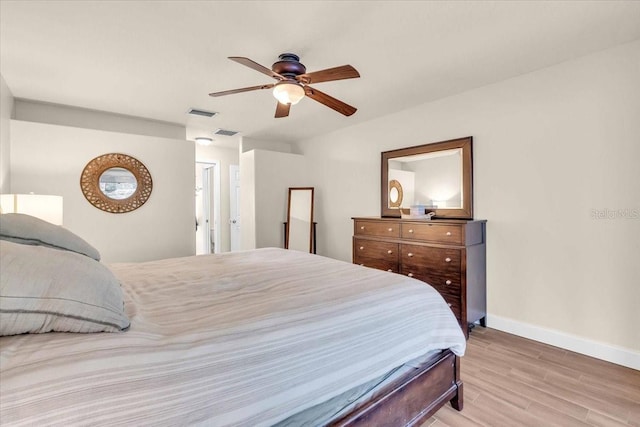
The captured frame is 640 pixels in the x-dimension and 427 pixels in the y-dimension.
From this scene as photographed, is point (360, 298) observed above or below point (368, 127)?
below

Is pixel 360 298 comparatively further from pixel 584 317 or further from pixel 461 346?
pixel 584 317

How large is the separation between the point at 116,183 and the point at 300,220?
2618mm

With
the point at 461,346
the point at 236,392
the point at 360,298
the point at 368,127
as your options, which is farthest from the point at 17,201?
the point at 368,127

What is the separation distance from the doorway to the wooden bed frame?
5.01m

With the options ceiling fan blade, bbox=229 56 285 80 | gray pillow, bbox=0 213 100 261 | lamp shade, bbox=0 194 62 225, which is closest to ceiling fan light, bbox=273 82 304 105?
ceiling fan blade, bbox=229 56 285 80

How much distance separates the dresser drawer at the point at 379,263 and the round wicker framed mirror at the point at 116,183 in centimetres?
288

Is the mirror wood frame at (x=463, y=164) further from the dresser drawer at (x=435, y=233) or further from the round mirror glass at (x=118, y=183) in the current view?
the round mirror glass at (x=118, y=183)

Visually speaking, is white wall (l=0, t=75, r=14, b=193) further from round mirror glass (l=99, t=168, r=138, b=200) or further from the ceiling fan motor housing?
the ceiling fan motor housing

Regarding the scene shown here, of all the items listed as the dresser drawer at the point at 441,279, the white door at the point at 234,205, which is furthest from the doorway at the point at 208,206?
the dresser drawer at the point at 441,279

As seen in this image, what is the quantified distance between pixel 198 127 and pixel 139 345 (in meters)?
4.12

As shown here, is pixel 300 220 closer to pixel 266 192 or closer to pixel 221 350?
pixel 266 192

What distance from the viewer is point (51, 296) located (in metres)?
0.91

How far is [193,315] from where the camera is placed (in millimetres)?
1214

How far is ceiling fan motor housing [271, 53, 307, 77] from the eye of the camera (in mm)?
2121
